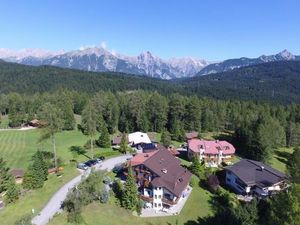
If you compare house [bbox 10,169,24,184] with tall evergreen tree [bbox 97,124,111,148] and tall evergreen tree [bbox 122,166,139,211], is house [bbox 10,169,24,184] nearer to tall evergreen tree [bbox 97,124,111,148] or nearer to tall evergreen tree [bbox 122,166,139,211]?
tall evergreen tree [bbox 97,124,111,148]

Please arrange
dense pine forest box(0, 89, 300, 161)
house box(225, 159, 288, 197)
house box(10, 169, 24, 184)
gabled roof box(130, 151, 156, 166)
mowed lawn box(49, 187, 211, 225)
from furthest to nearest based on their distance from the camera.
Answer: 1. dense pine forest box(0, 89, 300, 161)
2. house box(10, 169, 24, 184)
3. gabled roof box(130, 151, 156, 166)
4. house box(225, 159, 288, 197)
5. mowed lawn box(49, 187, 211, 225)

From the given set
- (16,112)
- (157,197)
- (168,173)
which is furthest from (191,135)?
(16,112)

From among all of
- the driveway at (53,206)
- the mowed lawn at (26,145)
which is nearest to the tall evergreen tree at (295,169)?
the driveway at (53,206)

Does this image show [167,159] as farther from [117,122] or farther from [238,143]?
[117,122]

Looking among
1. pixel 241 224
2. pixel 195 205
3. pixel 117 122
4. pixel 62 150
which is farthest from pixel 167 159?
pixel 117 122

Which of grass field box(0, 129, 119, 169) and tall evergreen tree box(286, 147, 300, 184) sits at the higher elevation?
tall evergreen tree box(286, 147, 300, 184)

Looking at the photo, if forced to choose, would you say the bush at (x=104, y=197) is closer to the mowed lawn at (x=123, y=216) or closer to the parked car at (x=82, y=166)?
the mowed lawn at (x=123, y=216)

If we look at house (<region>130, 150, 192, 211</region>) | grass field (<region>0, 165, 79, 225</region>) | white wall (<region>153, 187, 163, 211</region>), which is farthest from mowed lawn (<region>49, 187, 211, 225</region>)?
grass field (<region>0, 165, 79, 225</region>)

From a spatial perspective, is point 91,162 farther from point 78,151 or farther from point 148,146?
point 148,146
